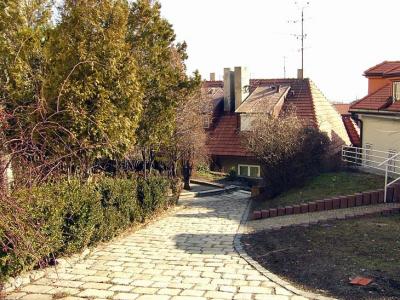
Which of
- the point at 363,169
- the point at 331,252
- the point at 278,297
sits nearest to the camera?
the point at 278,297

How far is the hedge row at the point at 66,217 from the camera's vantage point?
6.22m

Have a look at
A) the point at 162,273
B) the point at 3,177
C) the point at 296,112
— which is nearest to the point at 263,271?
the point at 162,273

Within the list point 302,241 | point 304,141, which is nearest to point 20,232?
point 302,241

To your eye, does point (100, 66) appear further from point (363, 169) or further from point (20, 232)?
point (363, 169)

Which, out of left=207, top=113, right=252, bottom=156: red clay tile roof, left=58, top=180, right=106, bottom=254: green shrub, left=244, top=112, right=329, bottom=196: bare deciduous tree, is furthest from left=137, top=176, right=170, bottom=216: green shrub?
left=207, top=113, right=252, bottom=156: red clay tile roof

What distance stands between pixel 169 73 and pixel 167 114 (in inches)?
57.8

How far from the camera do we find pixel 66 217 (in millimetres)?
8945

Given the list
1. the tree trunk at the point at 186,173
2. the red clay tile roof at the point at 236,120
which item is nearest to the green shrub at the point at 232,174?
the red clay tile roof at the point at 236,120

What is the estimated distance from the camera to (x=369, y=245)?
9.15 meters

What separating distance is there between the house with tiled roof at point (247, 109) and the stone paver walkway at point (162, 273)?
18.3 m

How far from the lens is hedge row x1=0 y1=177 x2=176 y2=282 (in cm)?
622

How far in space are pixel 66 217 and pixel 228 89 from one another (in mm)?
26439

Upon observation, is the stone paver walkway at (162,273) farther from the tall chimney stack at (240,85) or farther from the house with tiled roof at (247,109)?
the tall chimney stack at (240,85)

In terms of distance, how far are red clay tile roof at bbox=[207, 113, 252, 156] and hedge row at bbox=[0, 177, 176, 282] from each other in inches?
695
